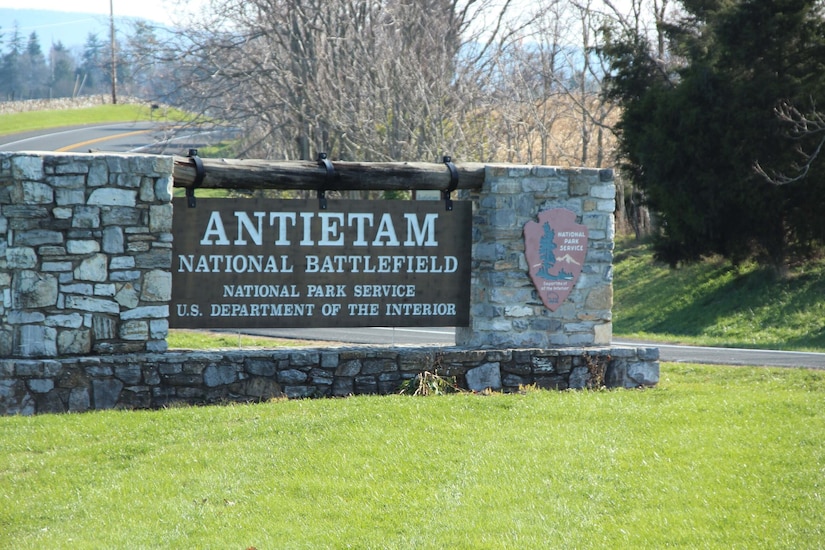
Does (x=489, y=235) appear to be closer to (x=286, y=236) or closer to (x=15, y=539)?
(x=286, y=236)

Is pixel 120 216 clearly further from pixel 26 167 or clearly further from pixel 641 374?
pixel 641 374

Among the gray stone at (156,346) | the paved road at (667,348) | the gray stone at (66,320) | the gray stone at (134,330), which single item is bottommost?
the paved road at (667,348)

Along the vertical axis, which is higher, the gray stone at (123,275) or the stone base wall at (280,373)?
the gray stone at (123,275)

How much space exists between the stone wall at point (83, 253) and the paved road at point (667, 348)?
3509 millimetres

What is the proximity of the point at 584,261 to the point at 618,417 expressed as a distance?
2.42 m

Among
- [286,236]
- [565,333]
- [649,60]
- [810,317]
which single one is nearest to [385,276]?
[286,236]

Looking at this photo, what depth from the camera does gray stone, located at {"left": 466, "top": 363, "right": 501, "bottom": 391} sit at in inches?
394

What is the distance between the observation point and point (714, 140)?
19906mm

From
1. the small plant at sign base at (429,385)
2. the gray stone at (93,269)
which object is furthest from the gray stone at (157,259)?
the small plant at sign base at (429,385)

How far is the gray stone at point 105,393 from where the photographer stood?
30.2 ft

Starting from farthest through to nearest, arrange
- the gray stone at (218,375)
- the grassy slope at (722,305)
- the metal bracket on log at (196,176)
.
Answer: the grassy slope at (722,305) < the gray stone at (218,375) < the metal bracket on log at (196,176)

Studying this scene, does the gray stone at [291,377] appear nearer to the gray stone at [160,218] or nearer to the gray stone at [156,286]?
the gray stone at [156,286]

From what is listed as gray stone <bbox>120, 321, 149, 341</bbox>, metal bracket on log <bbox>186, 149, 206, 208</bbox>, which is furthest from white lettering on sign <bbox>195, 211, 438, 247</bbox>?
gray stone <bbox>120, 321, 149, 341</bbox>

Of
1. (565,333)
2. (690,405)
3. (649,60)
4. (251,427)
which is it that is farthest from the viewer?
(649,60)
